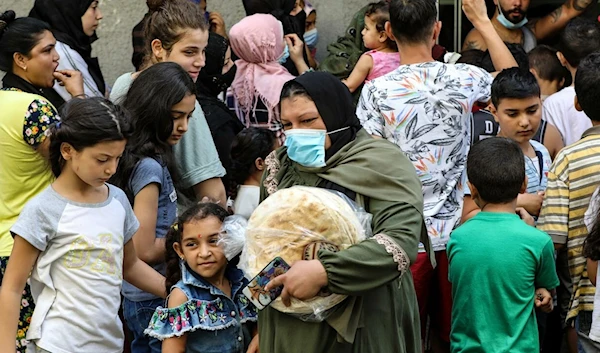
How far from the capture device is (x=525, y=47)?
273 inches

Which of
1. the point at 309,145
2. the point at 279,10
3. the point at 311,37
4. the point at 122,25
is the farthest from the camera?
the point at 122,25

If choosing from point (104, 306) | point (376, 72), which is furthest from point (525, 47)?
point (104, 306)

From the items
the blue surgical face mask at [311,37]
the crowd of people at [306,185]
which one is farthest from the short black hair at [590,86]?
the blue surgical face mask at [311,37]

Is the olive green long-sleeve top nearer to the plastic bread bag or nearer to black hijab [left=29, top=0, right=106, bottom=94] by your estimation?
the plastic bread bag

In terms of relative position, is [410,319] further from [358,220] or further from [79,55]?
[79,55]

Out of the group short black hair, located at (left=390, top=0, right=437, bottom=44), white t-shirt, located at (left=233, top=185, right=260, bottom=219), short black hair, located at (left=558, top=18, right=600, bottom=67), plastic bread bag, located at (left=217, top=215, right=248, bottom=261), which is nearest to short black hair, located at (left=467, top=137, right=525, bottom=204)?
short black hair, located at (left=390, top=0, right=437, bottom=44)

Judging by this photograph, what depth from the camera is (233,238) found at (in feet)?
12.1

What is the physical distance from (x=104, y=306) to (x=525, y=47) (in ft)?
13.7

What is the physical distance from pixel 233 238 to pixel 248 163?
1.68m

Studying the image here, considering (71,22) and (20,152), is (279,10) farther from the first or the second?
(20,152)

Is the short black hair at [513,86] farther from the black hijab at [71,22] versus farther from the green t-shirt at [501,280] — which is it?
the black hijab at [71,22]

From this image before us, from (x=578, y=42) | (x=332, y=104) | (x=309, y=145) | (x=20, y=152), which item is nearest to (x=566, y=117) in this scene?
(x=578, y=42)

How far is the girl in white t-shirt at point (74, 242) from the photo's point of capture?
3.66 meters

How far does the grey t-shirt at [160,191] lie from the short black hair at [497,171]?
4.39 feet
